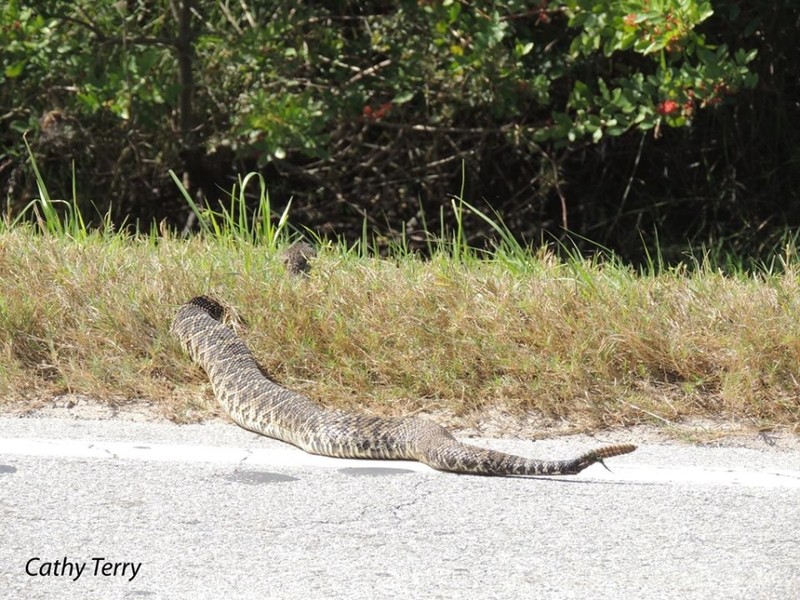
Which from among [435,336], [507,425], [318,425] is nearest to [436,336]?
[435,336]

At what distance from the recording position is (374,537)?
3.75 meters

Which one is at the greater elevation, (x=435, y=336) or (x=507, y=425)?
(x=435, y=336)

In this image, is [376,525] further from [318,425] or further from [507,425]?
[507,425]

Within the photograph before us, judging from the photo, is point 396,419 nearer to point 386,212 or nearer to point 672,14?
point 672,14

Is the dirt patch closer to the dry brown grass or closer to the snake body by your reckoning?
the dry brown grass

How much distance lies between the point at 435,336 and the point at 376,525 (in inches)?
63.7

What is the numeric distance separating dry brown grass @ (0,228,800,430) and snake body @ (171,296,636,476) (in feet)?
0.38

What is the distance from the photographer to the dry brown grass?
16.4ft

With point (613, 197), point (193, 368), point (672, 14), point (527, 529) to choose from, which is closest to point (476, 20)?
point (672, 14)

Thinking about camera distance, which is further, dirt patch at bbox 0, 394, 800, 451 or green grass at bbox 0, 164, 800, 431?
green grass at bbox 0, 164, 800, 431

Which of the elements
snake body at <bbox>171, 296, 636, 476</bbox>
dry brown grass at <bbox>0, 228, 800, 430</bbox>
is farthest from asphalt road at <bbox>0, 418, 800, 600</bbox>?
dry brown grass at <bbox>0, 228, 800, 430</bbox>

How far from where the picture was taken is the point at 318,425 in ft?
15.4

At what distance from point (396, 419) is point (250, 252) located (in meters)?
1.97

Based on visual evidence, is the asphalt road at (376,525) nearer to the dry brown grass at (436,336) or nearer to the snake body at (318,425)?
the snake body at (318,425)
